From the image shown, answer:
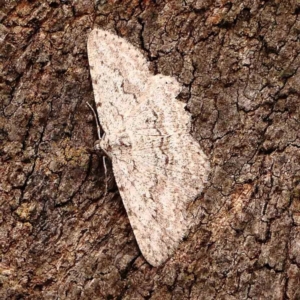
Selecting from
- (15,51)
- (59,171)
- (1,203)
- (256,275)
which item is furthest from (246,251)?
(15,51)

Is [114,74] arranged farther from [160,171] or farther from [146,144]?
[160,171]

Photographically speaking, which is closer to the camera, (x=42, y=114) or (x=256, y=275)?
(x=256, y=275)

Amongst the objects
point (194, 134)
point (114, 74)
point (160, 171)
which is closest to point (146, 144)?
point (160, 171)

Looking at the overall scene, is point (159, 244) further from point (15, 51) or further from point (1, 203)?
point (15, 51)

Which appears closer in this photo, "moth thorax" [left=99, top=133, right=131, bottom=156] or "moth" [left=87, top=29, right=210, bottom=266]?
"moth" [left=87, top=29, right=210, bottom=266]

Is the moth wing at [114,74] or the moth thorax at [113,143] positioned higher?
the moth wing at [114,74]
